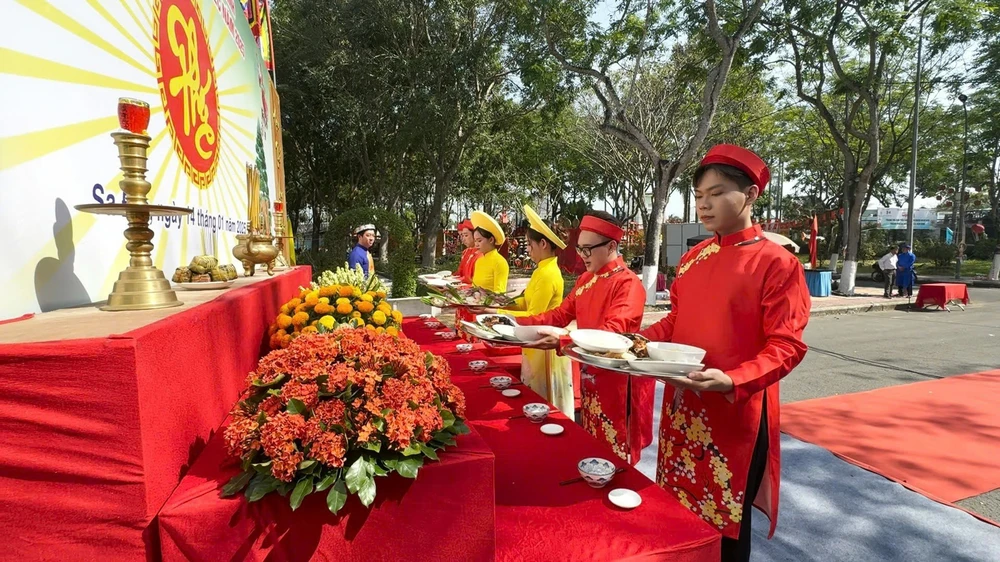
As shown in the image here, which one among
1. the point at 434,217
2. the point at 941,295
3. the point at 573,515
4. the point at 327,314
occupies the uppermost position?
the point at 434,217

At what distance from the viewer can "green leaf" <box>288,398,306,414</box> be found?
1053 millimetres

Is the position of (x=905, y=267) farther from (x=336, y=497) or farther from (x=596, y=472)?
(x=336, y=497)

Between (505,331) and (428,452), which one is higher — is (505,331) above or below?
above

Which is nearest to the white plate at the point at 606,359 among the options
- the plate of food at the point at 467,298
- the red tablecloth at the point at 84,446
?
the red tablecloth at the point at 84,446

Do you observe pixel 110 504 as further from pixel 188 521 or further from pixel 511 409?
pixel 511 409

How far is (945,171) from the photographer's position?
2628cm

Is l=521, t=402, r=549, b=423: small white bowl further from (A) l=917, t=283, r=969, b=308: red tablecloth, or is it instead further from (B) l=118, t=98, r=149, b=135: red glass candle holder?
(A) l=917, t=283, r=969, b=308: red tablecloth

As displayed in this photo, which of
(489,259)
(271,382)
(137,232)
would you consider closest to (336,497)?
(271,382)

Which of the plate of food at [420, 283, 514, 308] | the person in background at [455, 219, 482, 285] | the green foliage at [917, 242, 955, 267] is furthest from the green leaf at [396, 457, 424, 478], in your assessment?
the green foliage at [917, 242, 955, 267]

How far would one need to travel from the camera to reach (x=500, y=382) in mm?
2484

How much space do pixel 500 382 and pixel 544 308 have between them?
1206 millimetres

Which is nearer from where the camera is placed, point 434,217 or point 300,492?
point 300,492

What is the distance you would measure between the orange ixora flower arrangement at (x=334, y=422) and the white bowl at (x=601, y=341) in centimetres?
63

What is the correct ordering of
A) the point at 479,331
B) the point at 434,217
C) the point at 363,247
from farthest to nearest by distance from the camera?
the point at 434,217
the point at 363,247
the point at 479,331
